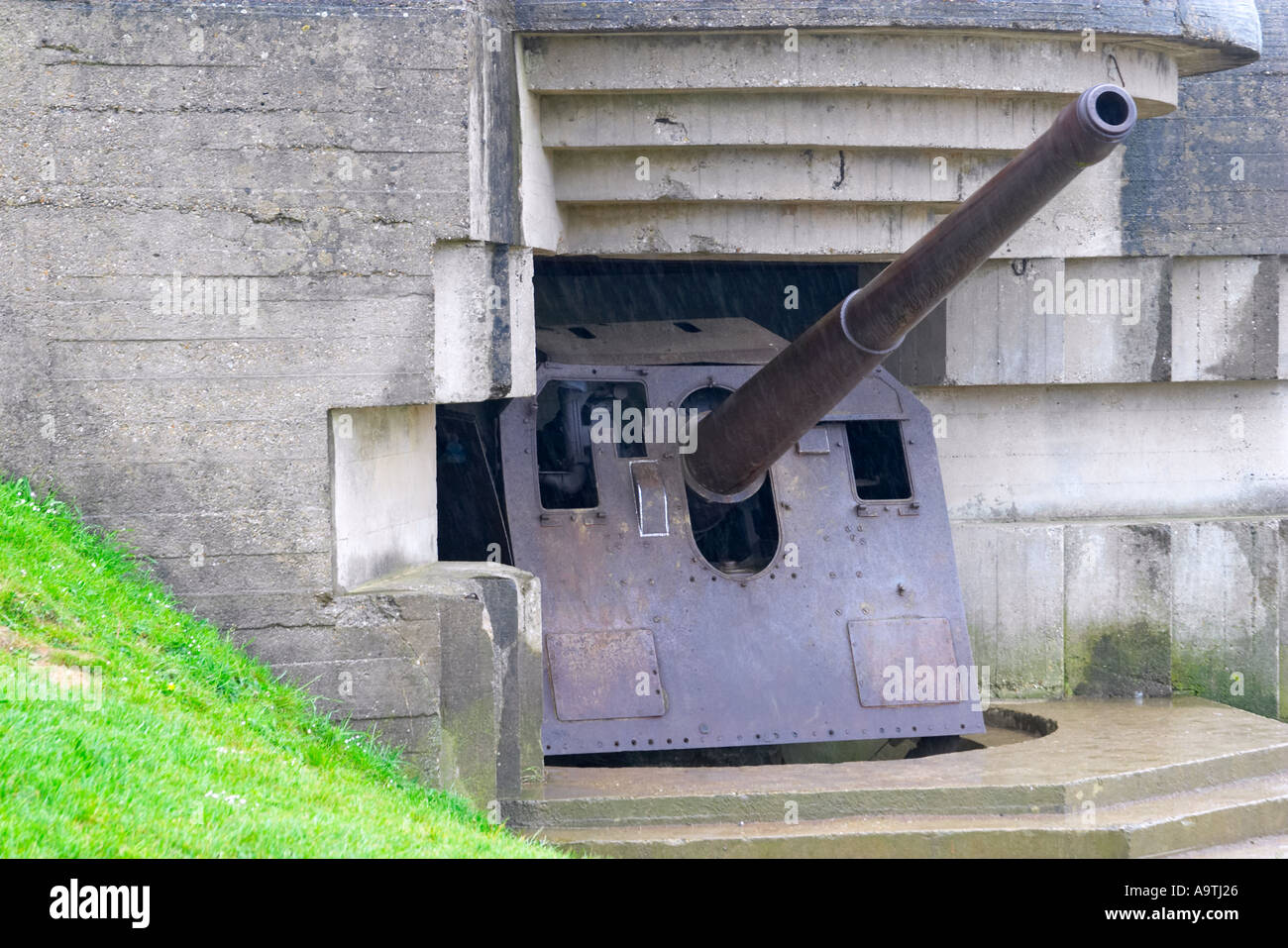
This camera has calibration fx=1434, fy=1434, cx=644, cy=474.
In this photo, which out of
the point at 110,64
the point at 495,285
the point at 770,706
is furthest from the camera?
the point at 770,706

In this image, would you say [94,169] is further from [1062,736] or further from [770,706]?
[1062,736]

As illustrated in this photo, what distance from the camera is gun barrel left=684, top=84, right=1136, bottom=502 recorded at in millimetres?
4285

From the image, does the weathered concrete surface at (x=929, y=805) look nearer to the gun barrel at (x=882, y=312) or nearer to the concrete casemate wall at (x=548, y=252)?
the concrete casemate wall at (x=548, y=252)

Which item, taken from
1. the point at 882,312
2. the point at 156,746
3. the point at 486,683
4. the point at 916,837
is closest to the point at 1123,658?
the point at 916,837

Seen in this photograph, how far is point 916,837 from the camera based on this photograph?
15.4ft

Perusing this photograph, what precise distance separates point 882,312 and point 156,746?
2.84 meters

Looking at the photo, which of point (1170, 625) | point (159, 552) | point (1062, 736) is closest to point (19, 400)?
point (159, 552)

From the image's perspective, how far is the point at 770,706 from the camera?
5.68 m

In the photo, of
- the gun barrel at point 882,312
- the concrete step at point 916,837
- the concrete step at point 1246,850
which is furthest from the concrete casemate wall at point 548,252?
the concrete step at point 1246,850

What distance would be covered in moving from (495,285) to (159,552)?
1.45m

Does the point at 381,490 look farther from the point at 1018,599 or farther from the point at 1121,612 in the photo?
the point at 1121,612

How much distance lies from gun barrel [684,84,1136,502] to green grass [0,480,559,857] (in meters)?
1.89

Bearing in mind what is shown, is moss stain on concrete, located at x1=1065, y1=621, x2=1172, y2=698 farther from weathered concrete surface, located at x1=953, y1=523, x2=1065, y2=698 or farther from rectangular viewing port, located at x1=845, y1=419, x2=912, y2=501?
rectangular viewing port, located at x1=845, y1=419, x2=912, y2=501

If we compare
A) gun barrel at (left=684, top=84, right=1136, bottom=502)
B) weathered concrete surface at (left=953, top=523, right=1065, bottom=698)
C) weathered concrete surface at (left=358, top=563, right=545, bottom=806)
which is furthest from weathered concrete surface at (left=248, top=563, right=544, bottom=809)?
weathered concrete surface at (left=953, top=523, right=1065, bottom=698)
